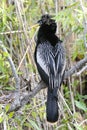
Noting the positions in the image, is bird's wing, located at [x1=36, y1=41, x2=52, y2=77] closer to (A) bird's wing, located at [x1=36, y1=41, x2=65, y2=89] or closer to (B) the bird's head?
(A) bird's wing, located at [x1=36, y1=41, x2=65, y2=89]

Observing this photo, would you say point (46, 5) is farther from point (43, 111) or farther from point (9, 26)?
point (43, 111)

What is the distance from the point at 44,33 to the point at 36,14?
485 mm

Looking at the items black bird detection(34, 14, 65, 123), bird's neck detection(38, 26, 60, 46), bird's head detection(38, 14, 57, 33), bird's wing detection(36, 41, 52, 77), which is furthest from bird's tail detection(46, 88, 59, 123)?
bird's head detection(38, 14, 57, 33)

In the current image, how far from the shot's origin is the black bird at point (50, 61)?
294 centimetres

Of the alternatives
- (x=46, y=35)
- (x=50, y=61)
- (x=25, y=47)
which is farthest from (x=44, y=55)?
(x=25, y=47)

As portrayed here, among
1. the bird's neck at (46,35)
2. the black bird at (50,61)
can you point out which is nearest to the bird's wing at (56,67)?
the black bird at (50,61)

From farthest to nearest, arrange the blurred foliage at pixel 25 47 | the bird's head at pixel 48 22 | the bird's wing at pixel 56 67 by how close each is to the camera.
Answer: the blurred foliage at pixel 25 47 < the bird's head at pixel 48 22 < the bird's wing at pixel 56 67

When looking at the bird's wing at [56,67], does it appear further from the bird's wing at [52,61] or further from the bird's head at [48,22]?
the bird's head at [48,22]

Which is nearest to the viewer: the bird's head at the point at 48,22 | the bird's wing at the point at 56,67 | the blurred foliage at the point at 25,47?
the bird's wing at the point at 56,67

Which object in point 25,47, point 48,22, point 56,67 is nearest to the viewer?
point 56,67

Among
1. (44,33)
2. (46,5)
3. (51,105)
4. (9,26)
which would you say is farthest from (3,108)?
(46,5)

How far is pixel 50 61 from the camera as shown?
3.03m

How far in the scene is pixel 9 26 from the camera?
3.76 meters

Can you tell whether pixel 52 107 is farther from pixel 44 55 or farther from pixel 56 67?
pixel 44 55
